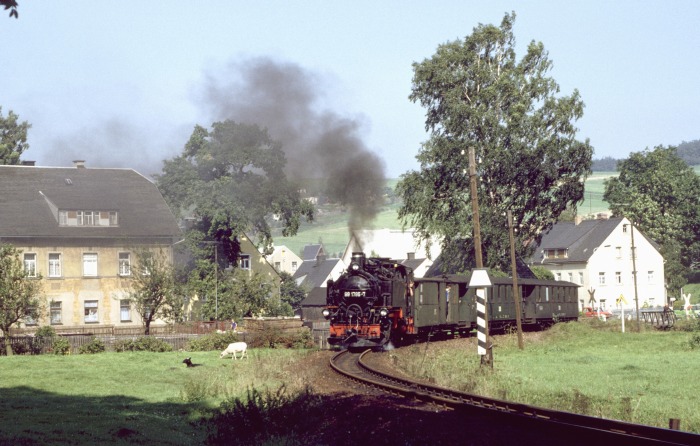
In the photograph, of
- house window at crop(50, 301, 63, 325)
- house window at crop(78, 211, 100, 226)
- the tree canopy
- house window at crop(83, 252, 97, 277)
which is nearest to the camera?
house window at crop(50, 301, 63, 325)

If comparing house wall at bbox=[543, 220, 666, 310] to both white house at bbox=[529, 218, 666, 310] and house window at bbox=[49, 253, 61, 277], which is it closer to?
white house at bbox=[529, 218, 666, 310]

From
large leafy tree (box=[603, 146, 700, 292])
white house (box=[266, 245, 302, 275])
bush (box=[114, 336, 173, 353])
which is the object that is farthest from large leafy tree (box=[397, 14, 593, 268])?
white house (box=[266, 245, 302, 275])

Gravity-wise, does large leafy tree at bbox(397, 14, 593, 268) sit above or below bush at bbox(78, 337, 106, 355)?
above

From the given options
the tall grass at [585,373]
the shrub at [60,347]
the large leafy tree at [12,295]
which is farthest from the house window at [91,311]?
the tall grass at [585,373]

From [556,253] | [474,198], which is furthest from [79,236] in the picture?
[556,253]

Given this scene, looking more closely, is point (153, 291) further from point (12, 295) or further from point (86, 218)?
point (86, 218)

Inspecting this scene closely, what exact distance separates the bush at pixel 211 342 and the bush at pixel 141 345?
1.42m

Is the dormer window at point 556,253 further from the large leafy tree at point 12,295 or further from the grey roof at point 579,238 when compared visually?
the large leafy tree at point 12,295

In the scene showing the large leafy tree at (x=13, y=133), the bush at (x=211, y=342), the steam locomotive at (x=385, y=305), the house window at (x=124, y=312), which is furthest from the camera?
the large leafy tree at (x=13, y=133)

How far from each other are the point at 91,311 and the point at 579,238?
6004cm

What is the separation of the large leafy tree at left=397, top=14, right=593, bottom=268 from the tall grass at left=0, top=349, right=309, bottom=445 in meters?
32.7

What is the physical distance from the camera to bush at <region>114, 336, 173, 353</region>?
41406mm

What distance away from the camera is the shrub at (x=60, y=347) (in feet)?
131

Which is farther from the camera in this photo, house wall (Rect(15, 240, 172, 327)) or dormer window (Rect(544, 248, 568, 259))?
dormer window (Rect(544, 248, 568, 259))
